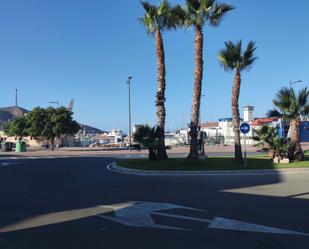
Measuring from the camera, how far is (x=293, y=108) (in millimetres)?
29406

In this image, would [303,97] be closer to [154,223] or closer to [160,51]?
[160,51]

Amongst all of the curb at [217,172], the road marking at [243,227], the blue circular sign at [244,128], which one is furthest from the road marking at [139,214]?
the blue circular sign at [244,128]

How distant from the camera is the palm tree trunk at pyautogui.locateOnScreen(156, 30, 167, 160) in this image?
1211 inches

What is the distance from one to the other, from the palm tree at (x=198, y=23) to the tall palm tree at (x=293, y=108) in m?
5.39

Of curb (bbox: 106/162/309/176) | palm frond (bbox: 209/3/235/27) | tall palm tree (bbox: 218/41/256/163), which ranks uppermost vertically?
palm frond (bbox: 209/3/235/27)

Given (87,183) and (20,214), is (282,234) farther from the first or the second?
(87,183)

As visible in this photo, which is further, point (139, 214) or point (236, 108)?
point (236, 108)

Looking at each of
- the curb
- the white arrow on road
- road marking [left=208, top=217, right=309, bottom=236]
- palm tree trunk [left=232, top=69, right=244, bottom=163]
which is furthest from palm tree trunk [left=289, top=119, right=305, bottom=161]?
road marking [left=208, top=217, right=309, bottom=236]

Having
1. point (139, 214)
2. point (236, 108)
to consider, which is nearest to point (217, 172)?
point (236, 108)

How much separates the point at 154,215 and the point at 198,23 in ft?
61.1

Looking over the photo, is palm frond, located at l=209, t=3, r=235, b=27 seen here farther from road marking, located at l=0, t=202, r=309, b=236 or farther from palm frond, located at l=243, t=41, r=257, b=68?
road marking, located at l=0, t=202, r=309, b=236

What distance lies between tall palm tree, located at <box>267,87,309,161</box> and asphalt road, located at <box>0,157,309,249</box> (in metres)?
11.6

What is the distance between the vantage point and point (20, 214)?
37.0 ft

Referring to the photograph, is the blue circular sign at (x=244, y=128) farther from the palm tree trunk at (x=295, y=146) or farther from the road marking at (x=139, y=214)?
the road marking at (x=139, y=214)
